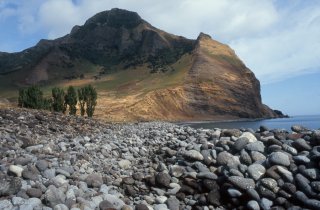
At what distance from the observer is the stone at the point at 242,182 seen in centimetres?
1012

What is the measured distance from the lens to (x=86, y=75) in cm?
14175

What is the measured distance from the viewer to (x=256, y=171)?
1057cm

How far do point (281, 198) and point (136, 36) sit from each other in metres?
166

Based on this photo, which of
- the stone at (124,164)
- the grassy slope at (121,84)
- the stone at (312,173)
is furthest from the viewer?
the grassy slope at (121,84)

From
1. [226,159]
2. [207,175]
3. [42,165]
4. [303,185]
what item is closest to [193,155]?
[226,159]

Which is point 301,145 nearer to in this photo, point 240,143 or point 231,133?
point 240,143

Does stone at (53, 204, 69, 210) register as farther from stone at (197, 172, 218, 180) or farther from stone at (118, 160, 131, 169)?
stone at (197, 172, 218, 180)

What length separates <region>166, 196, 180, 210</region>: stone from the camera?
10.1 metres

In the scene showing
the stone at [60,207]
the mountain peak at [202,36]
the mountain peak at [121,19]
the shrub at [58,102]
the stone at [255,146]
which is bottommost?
the stone at [60,207]

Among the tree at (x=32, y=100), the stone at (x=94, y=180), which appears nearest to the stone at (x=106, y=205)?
the stone at (x=94, y=180)

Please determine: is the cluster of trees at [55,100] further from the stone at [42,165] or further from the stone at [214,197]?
the stone at [214,197]

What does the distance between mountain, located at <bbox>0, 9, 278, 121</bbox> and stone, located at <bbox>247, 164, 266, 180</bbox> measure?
5928 centimetres

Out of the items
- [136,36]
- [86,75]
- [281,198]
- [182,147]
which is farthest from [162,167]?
[136,36]

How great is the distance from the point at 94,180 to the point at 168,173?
2.28 metres
